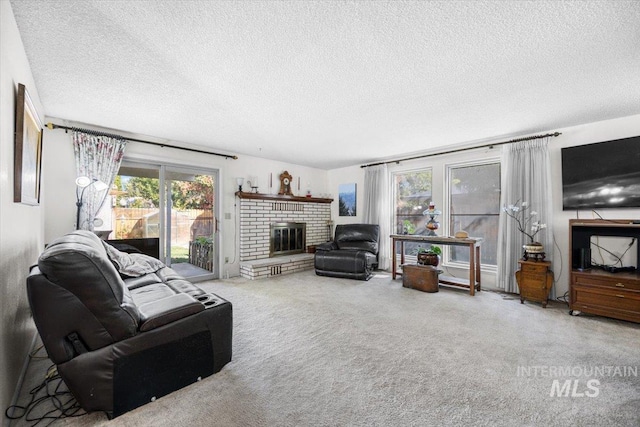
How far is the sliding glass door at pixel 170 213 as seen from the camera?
379 cm

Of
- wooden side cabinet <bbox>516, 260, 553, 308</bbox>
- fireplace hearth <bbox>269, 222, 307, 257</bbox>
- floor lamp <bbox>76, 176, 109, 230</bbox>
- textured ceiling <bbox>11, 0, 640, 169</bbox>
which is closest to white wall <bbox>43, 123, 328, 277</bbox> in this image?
floor lamp <bbox>76, 176, 109, 230</bbox>

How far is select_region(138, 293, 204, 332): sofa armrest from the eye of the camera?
1.59 meters

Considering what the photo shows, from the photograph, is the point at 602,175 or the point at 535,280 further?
Answer: the point at 535,280

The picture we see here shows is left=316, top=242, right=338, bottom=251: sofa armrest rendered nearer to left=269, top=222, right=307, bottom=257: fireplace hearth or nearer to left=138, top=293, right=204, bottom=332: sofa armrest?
left=269, top=222, right=307, bottom=257: fireplace hearth

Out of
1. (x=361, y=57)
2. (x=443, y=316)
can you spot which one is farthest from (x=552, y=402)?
(x=361, y=57)

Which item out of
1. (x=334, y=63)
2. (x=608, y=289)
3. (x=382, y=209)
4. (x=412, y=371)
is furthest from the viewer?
(x=382, y=209)

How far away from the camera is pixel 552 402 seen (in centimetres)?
157

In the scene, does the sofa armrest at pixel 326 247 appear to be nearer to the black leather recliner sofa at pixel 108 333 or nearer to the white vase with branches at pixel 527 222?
the white vase with branches at pixel 527 222

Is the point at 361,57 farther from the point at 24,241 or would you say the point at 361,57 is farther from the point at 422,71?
the point at 24,241

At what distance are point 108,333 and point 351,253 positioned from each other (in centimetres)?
359

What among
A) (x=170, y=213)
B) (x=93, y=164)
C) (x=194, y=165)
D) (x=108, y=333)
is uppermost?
(x=194, y=165)

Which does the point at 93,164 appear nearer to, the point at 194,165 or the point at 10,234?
the point at 194,165

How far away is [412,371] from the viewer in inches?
73.8

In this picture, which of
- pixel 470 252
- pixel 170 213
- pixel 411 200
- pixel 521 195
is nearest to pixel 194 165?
pixel 170 213
